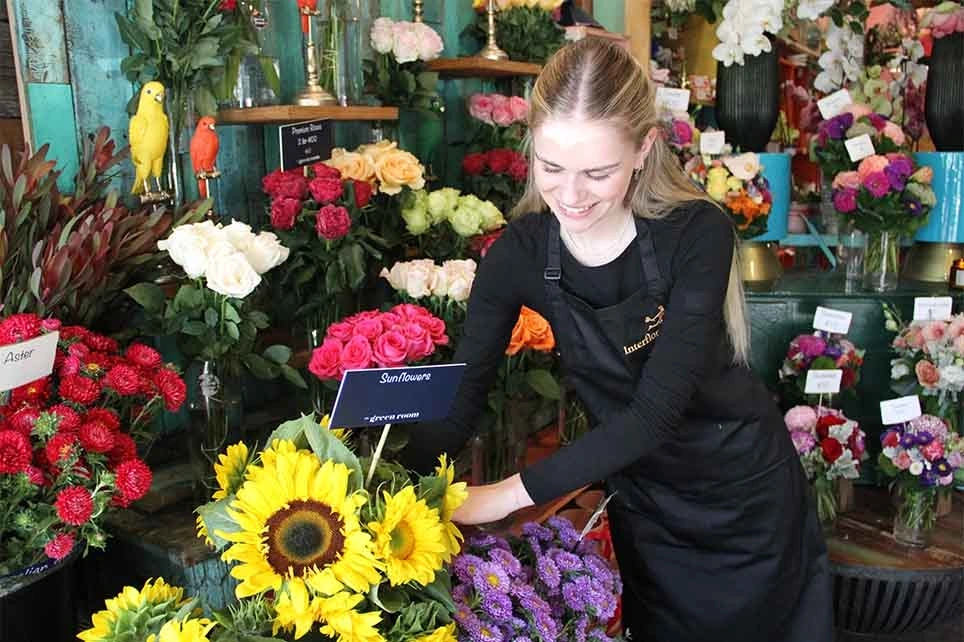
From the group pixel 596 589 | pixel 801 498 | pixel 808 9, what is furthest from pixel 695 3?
pixel 596 589

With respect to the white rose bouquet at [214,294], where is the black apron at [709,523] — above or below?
below

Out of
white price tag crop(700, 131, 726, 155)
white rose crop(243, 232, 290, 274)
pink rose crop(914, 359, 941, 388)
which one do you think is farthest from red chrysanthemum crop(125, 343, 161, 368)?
pink rose crop(914, 359, 941, 388)

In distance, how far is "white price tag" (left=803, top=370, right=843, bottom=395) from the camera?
259 centimetres

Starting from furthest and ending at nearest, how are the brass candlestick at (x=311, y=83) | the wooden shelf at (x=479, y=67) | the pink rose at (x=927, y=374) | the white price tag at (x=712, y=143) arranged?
the white price tag at (x=712, y=143) < the pink rose at (x=927, y=374) < the wooden shelf at (x=479, y=67) < the brass candlestick at (x=311, y=83)

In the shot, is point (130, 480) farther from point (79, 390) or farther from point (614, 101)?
point (614, 101)

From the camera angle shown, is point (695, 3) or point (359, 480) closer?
point (359, 480)

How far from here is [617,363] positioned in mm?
1508

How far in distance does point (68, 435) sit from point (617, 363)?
0.85 m

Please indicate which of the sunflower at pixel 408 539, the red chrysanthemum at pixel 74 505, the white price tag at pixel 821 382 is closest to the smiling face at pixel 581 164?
the sunflower at pixel 408 539

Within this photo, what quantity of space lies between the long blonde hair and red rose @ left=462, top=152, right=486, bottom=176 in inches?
35.4

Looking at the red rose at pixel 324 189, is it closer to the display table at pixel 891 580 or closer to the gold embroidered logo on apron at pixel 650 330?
the gold embroidered logo on apron at pixel 650 330

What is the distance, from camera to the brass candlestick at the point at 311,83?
191 cm

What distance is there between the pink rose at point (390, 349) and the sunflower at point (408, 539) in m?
0.54

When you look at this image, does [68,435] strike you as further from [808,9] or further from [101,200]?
[808,9]
